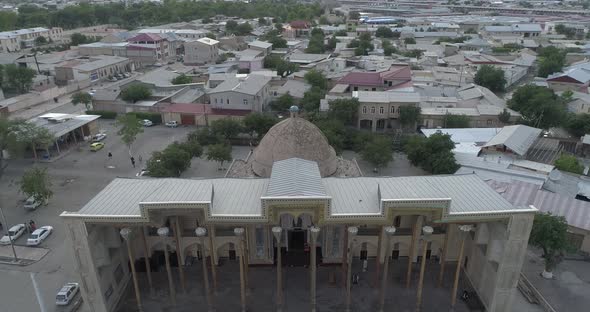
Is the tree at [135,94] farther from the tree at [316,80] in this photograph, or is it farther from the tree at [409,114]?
the tree at [409,114]

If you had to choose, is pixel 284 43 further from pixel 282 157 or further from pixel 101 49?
pixel 282 157

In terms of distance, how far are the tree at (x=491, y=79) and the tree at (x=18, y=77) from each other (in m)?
90.6

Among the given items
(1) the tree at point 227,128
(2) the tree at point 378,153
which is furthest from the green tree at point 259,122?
(2) the tree at point 378,153

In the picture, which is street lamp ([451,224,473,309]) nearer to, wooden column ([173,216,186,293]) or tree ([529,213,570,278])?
tree ([529,213,570,278])

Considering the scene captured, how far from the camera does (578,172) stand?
4594cm

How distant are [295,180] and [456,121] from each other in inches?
1618

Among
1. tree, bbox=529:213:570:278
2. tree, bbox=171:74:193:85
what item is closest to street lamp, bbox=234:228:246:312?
tree, bbox=529:213:570:278

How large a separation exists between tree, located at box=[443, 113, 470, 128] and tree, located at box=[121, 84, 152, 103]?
51.6 meters

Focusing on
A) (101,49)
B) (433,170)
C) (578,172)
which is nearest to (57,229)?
(433,170)

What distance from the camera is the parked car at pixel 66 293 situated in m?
29.5

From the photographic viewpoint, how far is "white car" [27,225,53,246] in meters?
36.2

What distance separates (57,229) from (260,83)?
40893 mm

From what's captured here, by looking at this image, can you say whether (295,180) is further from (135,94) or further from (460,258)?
(135,94)

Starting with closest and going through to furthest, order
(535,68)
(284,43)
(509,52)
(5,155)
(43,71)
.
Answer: (5,155) → (43,71) → (535,68) → (509,52) → (284,43)
